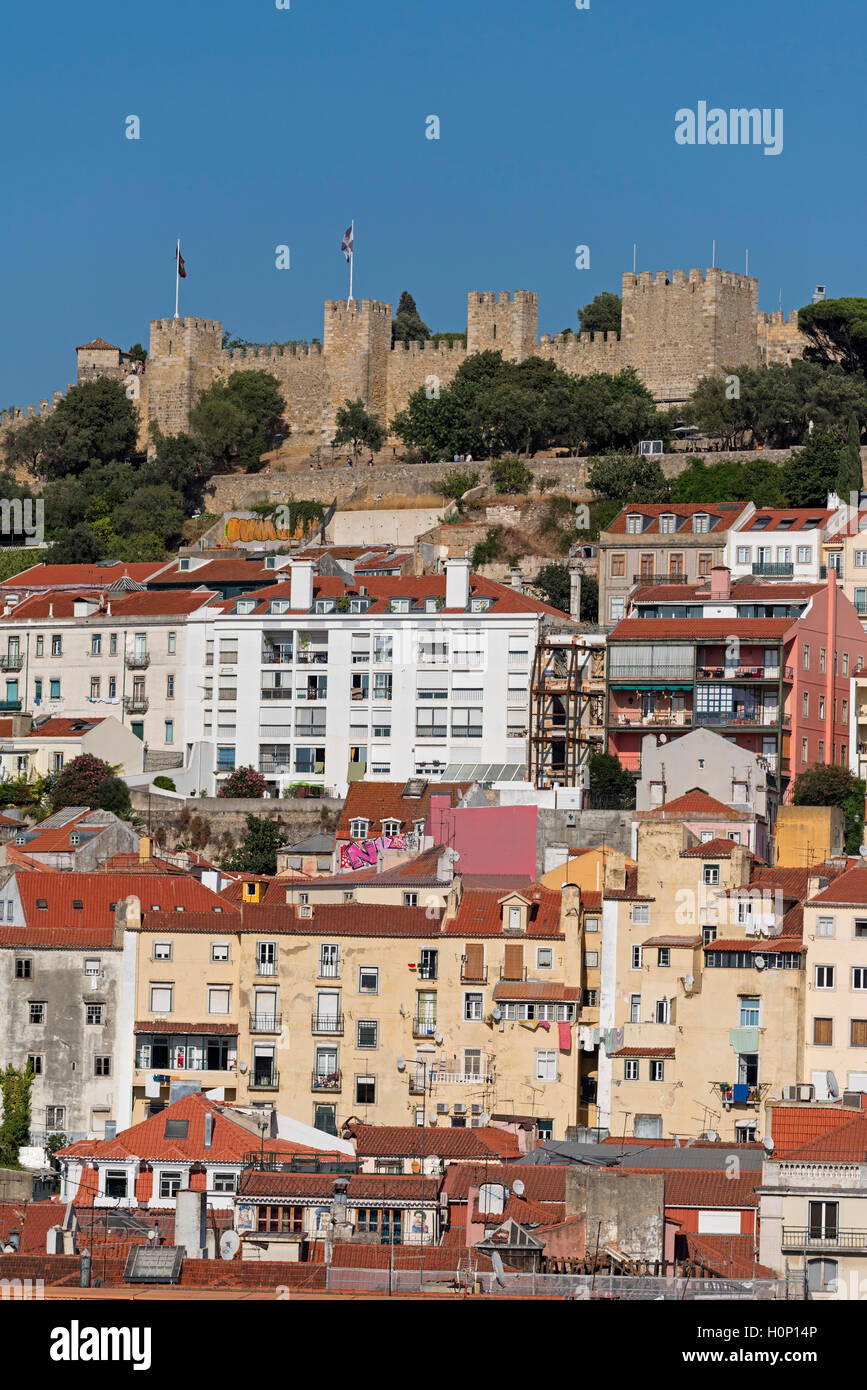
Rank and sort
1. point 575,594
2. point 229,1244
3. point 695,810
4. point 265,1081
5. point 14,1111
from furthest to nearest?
point 575,594 < point 695,810 < point 265,1081 < point 14,1111 < point 229,1244

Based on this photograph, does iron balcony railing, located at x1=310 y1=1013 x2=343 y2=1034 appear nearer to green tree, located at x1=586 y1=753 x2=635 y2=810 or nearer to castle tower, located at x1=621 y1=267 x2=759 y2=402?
green tree, located at x1=586 y1=753 x2=635 y2=810

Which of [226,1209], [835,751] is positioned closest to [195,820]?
[835,751]

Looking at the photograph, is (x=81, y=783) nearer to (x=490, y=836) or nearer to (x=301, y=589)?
(x=301, y=589)

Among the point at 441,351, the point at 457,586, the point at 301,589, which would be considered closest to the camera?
the point at 457,586

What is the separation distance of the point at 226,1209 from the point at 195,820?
22558 mm

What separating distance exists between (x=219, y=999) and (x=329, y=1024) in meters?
2.19

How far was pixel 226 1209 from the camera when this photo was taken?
32719 millimetres

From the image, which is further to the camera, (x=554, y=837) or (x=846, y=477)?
(x=846, y=477)

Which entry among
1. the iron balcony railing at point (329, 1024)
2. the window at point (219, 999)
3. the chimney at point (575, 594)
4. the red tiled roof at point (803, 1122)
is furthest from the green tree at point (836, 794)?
the red tiled roof at point (803, 1122)

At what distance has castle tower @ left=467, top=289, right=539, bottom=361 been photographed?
→ 86.7 m

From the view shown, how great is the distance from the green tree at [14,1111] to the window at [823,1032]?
44.9ft

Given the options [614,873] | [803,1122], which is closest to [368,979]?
[614,873]

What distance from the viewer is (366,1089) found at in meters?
41.4
